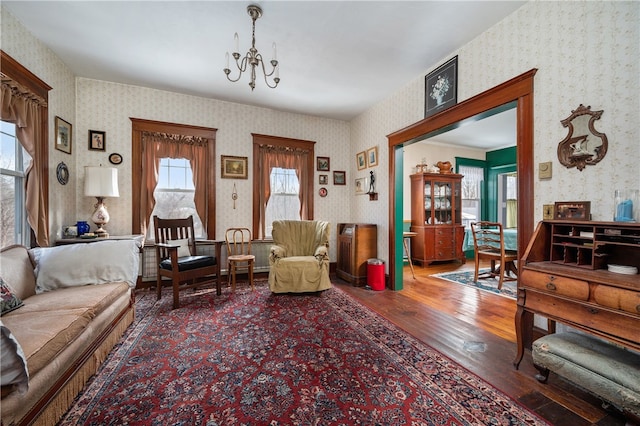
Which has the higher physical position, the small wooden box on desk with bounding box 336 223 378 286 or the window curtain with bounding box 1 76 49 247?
the window curtain with bounding box 1 76 49 247

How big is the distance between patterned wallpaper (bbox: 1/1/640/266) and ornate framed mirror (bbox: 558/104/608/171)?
0.14 ft

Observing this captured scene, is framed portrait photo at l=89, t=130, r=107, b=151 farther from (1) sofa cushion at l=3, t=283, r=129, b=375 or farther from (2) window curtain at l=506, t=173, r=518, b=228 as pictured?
(2) window curtain at l=506, t=173, r=518, b=228

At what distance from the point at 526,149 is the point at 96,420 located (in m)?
3.47

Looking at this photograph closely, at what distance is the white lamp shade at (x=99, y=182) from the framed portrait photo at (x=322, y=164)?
304 centimetres

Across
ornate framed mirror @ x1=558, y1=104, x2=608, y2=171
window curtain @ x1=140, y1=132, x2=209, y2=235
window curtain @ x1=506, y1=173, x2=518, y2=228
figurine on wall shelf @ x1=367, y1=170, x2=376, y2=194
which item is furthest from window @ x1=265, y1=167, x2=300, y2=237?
window curtain @ x1=506, y1=173, x2=518, y2=228

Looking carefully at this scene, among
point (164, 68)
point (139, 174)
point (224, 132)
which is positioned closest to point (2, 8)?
point (164, 68)

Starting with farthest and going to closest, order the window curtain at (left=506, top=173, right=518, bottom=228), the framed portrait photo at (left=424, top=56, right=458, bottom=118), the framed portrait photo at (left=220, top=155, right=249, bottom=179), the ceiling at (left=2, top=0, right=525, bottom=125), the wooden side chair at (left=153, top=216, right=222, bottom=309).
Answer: the window curtain at (left=506, top=173, right=518, bottom=228) < the framed portrait photo at (left=220, top=155, right=249, bottom=179) < the wooden side chair at (left=153, top=216, right=222, bottom=309) < the framed portrait photo at (left=424, top=56, right=458, bottom=118) < the ceiling at (left=2, top=0, right=525, bottom=125)

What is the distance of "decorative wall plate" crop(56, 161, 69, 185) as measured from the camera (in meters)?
3.09

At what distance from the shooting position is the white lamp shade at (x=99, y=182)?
3191 millimetres

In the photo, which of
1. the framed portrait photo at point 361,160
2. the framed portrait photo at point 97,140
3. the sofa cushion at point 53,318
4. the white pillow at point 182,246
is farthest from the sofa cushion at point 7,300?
the framed portrait photo at point 361,160

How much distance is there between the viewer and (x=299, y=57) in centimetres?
296

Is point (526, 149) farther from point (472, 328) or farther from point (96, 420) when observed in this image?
point (96, 420)

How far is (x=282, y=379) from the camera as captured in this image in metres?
1.74

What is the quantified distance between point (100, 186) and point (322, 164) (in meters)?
3.26
